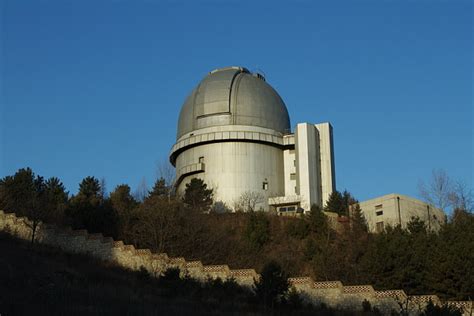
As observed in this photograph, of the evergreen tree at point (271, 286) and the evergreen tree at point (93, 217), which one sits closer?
the evergreen tree at point (271, 286)

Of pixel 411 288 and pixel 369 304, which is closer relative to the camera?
pixel 369 304

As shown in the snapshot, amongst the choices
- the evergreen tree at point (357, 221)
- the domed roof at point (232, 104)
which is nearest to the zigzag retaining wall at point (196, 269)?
the evergreen tree at point (357, 221)

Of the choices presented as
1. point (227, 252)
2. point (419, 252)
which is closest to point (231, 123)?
point (227, 252)

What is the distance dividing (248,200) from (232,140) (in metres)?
4.76

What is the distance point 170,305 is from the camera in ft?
66.3

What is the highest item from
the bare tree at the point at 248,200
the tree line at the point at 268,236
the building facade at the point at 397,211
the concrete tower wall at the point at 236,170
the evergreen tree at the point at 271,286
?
the concrete tower wall at the point at 236,170

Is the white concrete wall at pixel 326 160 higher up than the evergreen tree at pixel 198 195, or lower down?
higher up

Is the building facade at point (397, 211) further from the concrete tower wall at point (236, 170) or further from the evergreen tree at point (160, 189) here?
the evergreen tree at point (160, 189)

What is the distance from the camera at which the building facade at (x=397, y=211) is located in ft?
155

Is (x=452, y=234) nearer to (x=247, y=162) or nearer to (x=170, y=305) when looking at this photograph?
(x=170, y=305)

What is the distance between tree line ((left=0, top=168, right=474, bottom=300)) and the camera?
27453 mm

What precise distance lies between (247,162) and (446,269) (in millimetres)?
26183

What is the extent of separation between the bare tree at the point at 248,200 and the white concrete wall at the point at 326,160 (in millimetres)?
4791

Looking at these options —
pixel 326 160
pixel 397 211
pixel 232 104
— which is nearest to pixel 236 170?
pixel 232 104
